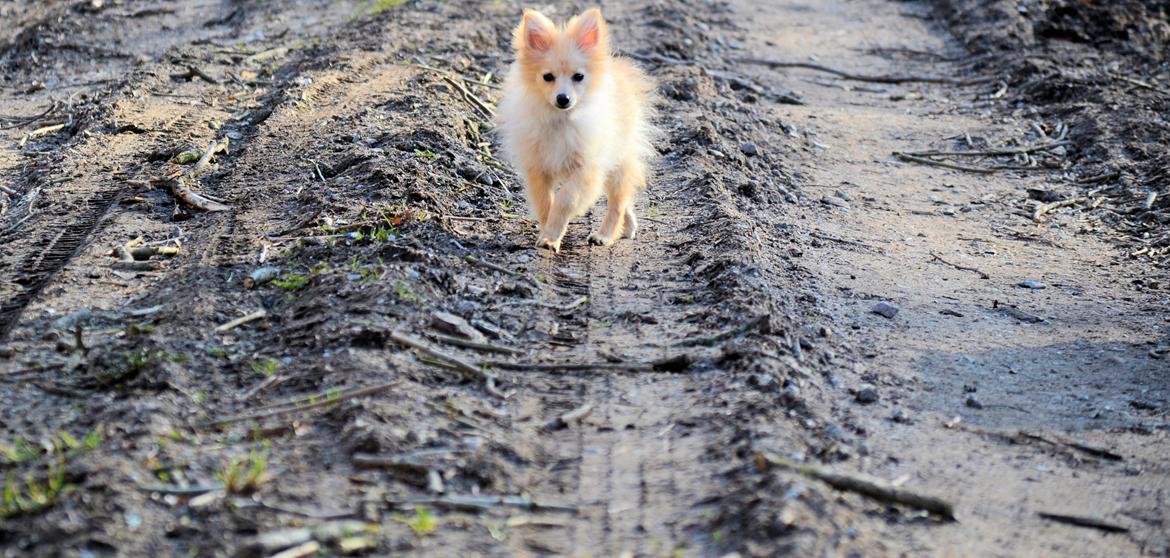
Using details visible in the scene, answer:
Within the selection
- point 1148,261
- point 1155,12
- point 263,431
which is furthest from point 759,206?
point 1155,12

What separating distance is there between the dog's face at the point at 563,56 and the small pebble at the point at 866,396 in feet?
7.60

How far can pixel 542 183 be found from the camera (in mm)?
6809

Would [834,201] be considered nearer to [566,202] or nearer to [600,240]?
[600,240]

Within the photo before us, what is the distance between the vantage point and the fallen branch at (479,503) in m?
3.90

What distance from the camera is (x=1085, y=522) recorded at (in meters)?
4.38

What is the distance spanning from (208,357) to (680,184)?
12.9 feet

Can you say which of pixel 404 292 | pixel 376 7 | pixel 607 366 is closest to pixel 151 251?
pixel 404 292

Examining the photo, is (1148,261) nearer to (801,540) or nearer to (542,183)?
(542,183)

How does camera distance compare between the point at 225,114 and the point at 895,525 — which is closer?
the point at 895,525

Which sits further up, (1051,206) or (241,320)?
(241,320)

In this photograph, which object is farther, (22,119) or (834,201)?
(22,119)

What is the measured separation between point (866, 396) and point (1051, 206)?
395 centimetres

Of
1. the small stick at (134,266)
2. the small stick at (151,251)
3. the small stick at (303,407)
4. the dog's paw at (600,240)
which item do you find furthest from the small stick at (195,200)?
the small stick at (303,407)

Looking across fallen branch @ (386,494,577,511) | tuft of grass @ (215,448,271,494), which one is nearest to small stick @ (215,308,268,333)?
tuft of grass @ (215,448,271,494)
